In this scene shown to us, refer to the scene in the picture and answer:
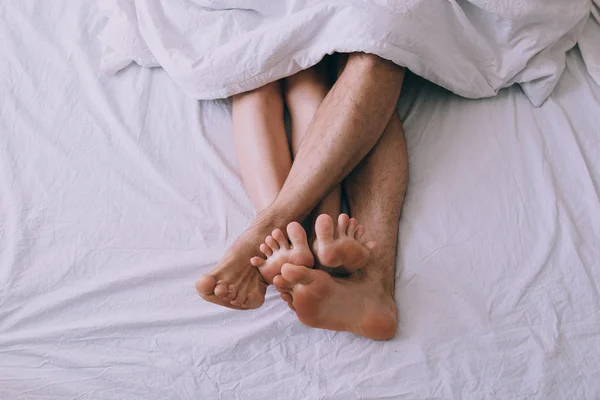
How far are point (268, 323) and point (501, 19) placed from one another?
610 mm

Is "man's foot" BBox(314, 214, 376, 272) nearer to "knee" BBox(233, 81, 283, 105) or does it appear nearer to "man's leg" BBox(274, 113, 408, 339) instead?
"man's leg" BBox(274, 113, 408, 339)

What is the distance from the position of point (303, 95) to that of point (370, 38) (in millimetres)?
172

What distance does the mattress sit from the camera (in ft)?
2.76

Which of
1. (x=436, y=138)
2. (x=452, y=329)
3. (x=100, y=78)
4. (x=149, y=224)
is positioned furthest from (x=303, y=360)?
(x=100, y=78)

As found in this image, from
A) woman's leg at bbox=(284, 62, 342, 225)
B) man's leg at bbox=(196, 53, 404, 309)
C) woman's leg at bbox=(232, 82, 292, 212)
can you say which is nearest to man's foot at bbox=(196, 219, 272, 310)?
man's leg at bbox=(196, 53, 404, 309)

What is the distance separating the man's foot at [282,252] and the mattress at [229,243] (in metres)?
0.08

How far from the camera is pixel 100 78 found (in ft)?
4.03

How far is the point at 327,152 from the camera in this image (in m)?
0.94

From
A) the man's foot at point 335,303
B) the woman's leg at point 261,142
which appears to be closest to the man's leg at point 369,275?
the man's foot at point 335,303

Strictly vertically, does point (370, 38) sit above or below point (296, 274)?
above

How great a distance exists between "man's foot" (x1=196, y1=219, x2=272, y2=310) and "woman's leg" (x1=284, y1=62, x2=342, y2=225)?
217 mm

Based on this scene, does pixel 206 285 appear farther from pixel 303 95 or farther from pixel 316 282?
pixel 303 95

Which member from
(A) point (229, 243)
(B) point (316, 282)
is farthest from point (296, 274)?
(A) point (229, 243)

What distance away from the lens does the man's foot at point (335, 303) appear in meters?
0.82
